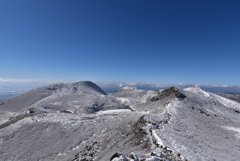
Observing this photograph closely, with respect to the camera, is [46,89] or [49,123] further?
[46,89]

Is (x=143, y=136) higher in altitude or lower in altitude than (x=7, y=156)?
higher

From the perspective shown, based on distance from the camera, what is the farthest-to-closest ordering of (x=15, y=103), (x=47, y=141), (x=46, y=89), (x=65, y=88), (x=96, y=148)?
(x=65, y=88), (x=46, y=89), (x=15, y=103), (x=47, y=141), (x=96, y=148)

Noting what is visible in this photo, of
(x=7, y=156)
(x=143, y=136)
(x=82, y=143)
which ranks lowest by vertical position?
(x=7, y=156)

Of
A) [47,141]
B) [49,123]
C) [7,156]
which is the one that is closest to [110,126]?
[47,141]

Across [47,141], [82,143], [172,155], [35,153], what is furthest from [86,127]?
[172,155]

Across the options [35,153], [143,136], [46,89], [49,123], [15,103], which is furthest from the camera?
[46,89]

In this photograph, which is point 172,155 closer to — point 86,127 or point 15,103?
point 86,127

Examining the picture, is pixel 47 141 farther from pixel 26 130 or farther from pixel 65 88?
pixel 65 88

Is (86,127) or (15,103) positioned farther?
(15,103)

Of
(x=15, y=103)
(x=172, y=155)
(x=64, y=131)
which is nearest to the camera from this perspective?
(x=172, y=155)
